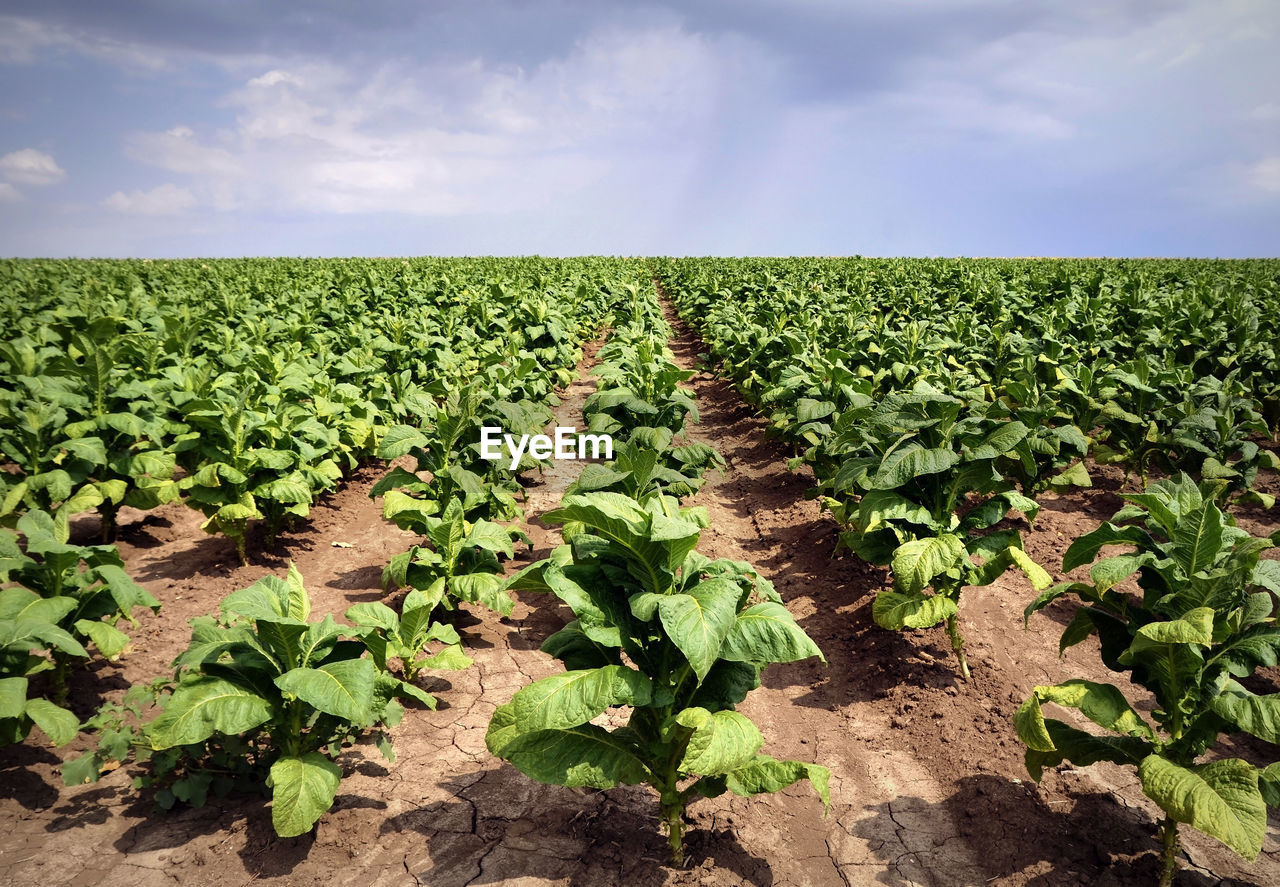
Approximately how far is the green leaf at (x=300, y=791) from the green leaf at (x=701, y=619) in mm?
1802

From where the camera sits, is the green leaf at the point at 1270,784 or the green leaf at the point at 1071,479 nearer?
the green leaf at the point at 1270,784

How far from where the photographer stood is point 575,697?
2615mm

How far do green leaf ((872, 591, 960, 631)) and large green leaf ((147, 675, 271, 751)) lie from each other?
135 inches

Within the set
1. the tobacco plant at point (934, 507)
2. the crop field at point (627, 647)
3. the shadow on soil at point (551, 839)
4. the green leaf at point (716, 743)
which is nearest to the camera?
the green leaf at point (716, 743)

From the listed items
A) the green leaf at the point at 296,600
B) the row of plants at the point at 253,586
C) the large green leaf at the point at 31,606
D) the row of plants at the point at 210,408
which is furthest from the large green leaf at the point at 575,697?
the row of plants at the point at 210,408

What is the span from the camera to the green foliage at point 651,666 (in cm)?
262

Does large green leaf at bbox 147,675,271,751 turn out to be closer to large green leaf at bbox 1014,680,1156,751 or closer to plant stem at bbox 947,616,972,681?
large green leaf at bbox 1014,680,1156,751

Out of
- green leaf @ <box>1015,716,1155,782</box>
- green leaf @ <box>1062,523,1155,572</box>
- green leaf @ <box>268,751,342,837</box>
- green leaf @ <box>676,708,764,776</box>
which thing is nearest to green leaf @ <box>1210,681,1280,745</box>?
green leaf @ <box>1015,716,1155,782</box>

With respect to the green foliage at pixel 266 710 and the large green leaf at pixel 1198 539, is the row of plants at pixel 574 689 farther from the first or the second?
the large green leaf at pixel 1198 539

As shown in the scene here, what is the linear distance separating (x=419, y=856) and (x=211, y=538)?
16.2 ft

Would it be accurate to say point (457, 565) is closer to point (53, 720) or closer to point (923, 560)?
point (53, 720)

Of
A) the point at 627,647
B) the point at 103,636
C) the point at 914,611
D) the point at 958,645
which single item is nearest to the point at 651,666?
the point at 627,647

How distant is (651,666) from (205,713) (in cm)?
187

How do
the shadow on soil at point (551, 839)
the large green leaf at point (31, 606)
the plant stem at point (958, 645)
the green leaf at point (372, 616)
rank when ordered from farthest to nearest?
the plant stem at point (958, 645)
the green leaf at point (372, 616)
the large green leaf at point (31, 606)
the shadow on soil at point (551, 839)
